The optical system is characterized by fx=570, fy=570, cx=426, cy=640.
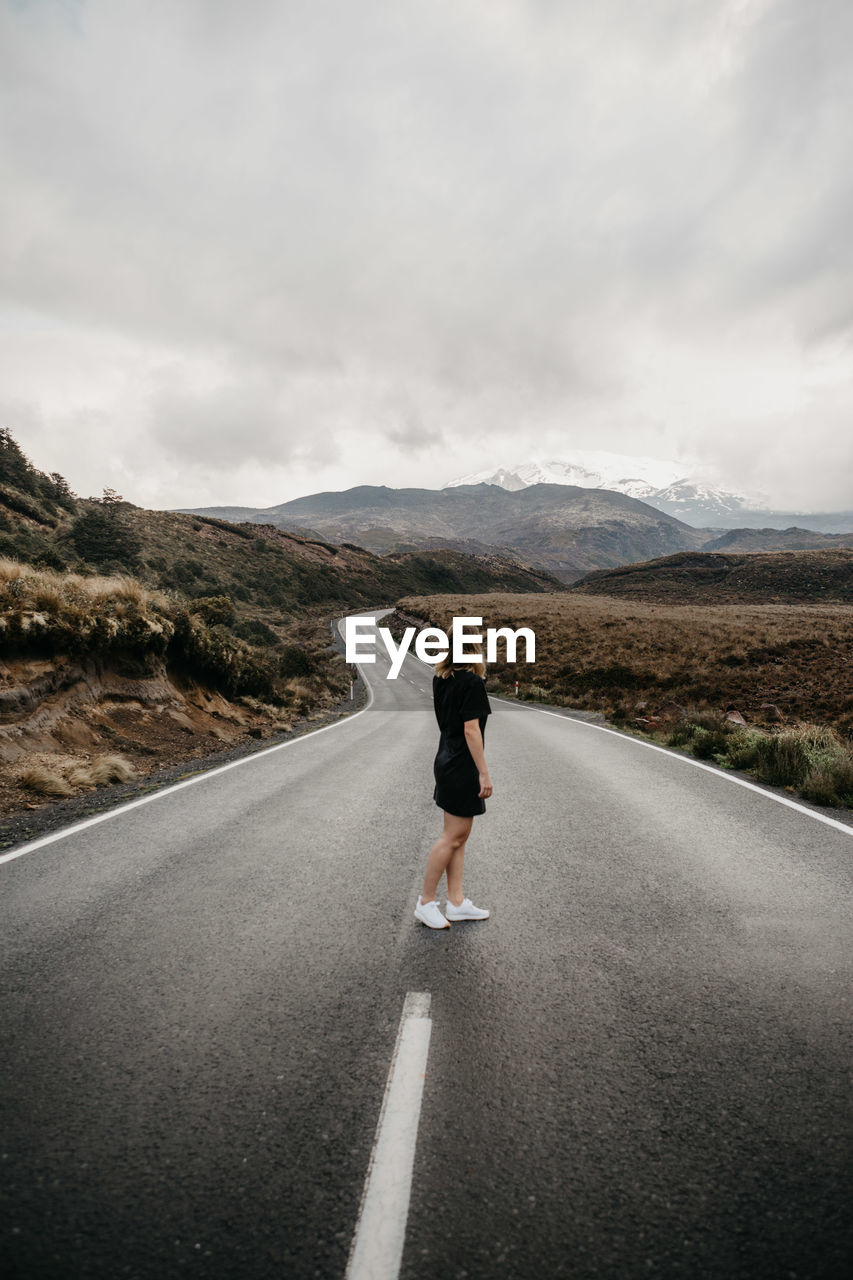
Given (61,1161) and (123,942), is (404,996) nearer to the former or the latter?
(61,1161)

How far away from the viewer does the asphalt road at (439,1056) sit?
70.3 inches

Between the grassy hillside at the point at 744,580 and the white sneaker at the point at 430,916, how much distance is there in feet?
277

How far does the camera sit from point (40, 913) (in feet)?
13.2

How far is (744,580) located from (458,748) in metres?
105

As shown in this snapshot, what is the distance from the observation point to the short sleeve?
4.02 meters

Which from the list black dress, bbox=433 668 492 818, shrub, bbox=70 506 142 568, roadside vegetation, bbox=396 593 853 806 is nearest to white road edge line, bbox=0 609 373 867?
black dress, bbox=433 668 492 818

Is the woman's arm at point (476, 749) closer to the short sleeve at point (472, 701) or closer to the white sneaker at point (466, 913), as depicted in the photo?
the short sleeve at point (472, 701)

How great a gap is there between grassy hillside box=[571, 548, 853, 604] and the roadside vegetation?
4656cm

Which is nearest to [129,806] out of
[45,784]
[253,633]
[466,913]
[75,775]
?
[45,784]

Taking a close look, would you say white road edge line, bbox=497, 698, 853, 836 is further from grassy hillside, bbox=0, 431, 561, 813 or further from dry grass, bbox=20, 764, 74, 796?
dry grass, bbox=20, 764, 74, 796

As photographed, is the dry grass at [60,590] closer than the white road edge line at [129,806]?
No

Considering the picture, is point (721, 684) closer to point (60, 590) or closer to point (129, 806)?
point (129, 806)

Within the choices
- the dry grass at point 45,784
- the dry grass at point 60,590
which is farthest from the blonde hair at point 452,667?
the dry grass at point 60,590

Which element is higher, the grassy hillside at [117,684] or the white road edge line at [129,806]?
the grassy hillside at [117,684]
